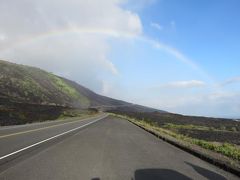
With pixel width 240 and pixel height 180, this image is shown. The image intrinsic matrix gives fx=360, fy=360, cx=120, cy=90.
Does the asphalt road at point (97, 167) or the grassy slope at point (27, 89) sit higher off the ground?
the grassy slope at point (27, 89)

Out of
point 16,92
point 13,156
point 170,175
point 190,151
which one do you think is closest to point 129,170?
point 170,175

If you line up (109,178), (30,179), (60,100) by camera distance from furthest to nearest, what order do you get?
1. (60,100)
2. (109,178)
3. (30,179)

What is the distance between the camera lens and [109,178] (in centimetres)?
881

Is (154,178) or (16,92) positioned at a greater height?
(16,92)

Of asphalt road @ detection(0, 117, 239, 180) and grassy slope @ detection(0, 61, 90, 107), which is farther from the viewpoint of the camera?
grassy slope @ detection(0, 61, 90, 107)

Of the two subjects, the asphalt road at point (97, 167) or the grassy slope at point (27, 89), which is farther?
the grassy slope at point (27, 89)

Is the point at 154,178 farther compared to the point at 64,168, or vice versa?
the point at 64,168

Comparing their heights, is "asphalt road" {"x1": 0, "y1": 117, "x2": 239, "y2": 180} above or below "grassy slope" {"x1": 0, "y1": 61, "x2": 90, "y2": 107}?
below

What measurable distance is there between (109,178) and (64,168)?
169cm

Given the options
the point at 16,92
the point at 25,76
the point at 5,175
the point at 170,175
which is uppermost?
the point at 25,76

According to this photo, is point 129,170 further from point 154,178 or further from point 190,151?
point 190,151

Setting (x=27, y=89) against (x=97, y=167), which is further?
(x=27, y=89)

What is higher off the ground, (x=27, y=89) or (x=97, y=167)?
(x=27, y=89)

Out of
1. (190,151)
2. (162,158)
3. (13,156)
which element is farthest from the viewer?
(190,151)
